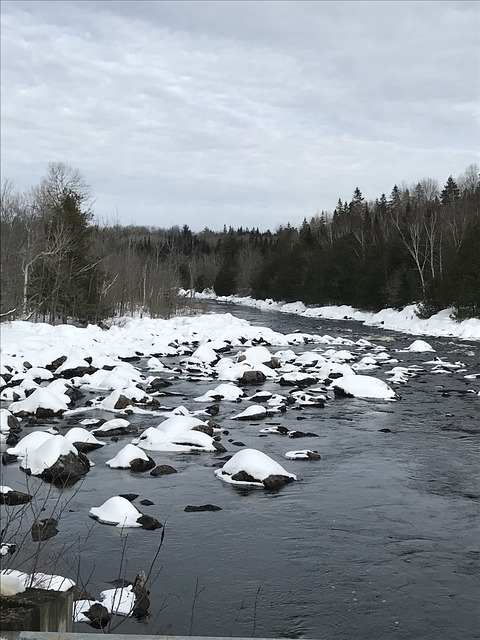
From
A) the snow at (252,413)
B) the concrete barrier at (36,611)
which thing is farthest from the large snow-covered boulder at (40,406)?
the concrete barrier at (36,611)

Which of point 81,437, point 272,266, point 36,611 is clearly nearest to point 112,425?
point 81,437

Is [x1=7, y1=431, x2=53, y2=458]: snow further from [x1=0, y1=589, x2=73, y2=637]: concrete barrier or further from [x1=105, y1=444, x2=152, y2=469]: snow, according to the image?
[x1=0, y1=589, x2=73, y2=637]: concrete barrier

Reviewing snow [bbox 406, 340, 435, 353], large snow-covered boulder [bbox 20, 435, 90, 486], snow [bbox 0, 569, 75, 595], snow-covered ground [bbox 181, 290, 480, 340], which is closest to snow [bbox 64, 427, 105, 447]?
large snow-covered boulder [bbox 20, 435, 90, 486]

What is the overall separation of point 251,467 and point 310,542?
93.0 inches

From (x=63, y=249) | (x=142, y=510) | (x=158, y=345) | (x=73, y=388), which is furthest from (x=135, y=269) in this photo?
(x=142, y=510)

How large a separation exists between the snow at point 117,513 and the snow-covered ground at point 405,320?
27387 mm

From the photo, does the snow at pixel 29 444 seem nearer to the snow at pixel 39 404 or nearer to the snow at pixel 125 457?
the snow at pixel 125 457

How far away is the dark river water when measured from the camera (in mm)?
6008

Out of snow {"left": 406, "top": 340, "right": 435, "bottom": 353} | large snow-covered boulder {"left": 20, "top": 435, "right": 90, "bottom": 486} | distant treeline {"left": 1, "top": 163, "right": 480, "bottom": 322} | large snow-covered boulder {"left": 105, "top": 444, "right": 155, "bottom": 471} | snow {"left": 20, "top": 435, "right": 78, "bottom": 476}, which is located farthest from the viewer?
distant treeline {"left": 1, "top": 163, "right": 480, "bottom": 322}

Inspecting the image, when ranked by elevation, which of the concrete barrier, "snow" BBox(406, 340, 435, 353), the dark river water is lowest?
the dark river water

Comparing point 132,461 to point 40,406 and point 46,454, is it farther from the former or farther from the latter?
point 40,406

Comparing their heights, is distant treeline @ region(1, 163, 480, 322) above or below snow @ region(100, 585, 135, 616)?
above

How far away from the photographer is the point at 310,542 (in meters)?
7.73

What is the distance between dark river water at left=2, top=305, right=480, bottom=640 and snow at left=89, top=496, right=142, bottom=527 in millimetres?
137
